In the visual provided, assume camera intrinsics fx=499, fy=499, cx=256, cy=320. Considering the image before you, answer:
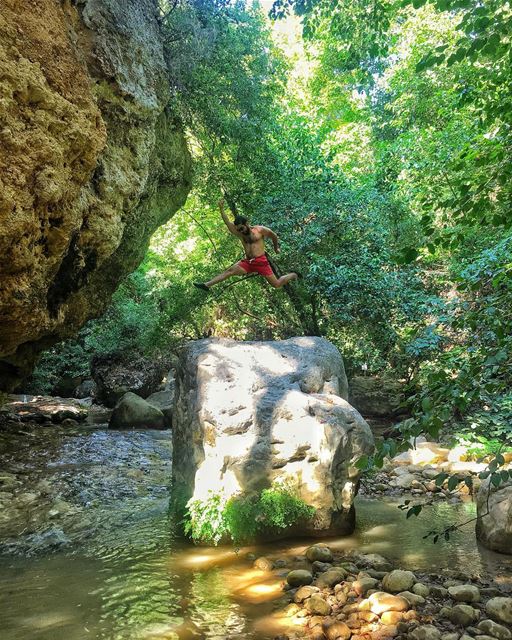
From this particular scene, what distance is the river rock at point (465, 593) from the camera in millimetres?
3666

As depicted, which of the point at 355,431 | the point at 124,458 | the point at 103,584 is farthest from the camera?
the point at 124,458

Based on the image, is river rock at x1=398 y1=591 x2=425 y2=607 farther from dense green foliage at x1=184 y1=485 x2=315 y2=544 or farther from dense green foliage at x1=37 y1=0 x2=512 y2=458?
dense green foliage at x1=37 y1=0 x2=512 y2=458

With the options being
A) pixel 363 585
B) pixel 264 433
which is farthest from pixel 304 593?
pixel 264 433

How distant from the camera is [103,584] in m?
4.22

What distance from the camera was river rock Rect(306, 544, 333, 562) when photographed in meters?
4.64

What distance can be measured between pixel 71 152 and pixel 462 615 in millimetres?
5349

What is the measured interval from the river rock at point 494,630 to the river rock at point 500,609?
0.12 metres

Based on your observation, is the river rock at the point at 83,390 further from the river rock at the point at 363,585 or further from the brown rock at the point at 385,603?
the brown rock at the point at 385,603

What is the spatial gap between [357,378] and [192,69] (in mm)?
8273

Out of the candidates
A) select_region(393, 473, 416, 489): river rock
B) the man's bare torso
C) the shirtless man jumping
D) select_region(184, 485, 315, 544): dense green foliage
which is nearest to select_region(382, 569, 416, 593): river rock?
select_region(184, 485, 315, 544): dense green foliage

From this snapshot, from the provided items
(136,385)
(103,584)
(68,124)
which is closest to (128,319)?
(136,385)

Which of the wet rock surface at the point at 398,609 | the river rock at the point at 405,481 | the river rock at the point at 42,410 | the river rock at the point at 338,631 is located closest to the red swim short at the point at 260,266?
the river rock at the point at 405,481

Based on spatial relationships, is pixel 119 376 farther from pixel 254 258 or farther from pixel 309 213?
pixel 254 258

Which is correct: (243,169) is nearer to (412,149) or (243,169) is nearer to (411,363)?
(412,149)
